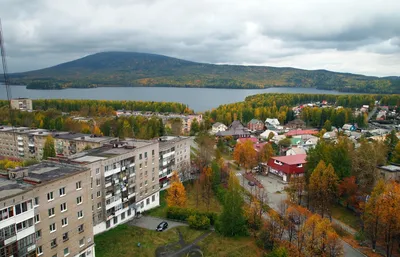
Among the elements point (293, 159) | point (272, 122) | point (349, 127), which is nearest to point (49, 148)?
point (293, 159)

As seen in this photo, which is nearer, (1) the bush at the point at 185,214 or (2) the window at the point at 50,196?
(2) the window at the point at 50,196

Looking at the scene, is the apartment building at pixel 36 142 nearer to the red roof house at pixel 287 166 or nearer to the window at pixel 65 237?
the window at pixel 65 237

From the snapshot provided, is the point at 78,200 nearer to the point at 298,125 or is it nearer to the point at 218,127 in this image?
the point at 218,127

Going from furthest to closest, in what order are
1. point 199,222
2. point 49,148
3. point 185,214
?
point 49,148
point 185,214
point 199,222

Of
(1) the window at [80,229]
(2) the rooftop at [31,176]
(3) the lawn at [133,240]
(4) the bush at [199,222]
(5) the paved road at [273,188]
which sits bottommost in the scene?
(3) the lawn at [133,240]

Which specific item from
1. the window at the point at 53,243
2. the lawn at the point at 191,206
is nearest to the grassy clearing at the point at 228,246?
the lawn at the point at 191,206

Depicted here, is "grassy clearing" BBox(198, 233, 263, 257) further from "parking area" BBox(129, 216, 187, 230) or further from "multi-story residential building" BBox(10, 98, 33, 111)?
"multi-story residential building" BBox(10, 98, 33, 111)

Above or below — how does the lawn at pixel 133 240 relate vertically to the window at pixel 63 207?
below

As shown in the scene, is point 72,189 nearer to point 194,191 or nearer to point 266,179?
point 194,191
